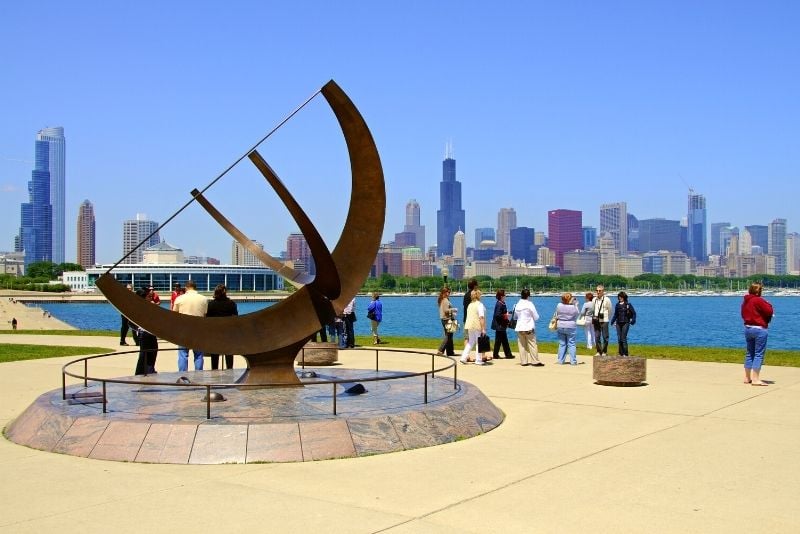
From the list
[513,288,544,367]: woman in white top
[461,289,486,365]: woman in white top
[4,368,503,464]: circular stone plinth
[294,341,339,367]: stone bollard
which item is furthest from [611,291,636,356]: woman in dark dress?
[4,368,503,464]: circular stone plinth

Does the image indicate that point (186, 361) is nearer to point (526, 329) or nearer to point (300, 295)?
point (300, 295)

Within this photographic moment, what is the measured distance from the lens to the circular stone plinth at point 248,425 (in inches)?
241

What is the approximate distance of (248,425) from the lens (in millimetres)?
6293

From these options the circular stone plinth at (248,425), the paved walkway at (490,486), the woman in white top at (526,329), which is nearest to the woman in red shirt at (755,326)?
the paved walkway at (490,486)

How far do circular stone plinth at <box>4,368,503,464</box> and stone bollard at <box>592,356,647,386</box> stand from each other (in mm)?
2834

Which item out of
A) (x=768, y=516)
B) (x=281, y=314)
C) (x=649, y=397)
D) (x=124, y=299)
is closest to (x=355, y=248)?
(x=281, y=314)

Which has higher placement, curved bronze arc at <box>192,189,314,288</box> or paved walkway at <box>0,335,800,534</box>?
curved bronze arc at <box>192,189,314,288</box>

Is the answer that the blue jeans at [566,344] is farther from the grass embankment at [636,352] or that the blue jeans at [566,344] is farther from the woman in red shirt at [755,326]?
the woman in red shirt at [755,326]

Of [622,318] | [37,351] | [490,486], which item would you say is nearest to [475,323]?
[622,318]

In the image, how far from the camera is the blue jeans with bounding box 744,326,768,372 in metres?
10.1

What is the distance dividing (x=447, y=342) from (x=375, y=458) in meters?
7.61

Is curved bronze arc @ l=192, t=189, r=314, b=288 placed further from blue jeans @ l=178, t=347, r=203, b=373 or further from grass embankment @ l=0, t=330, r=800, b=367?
grass embankment @ l=0, t=330, r=800, b=367

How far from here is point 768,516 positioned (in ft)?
15.4

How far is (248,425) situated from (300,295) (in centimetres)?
218
